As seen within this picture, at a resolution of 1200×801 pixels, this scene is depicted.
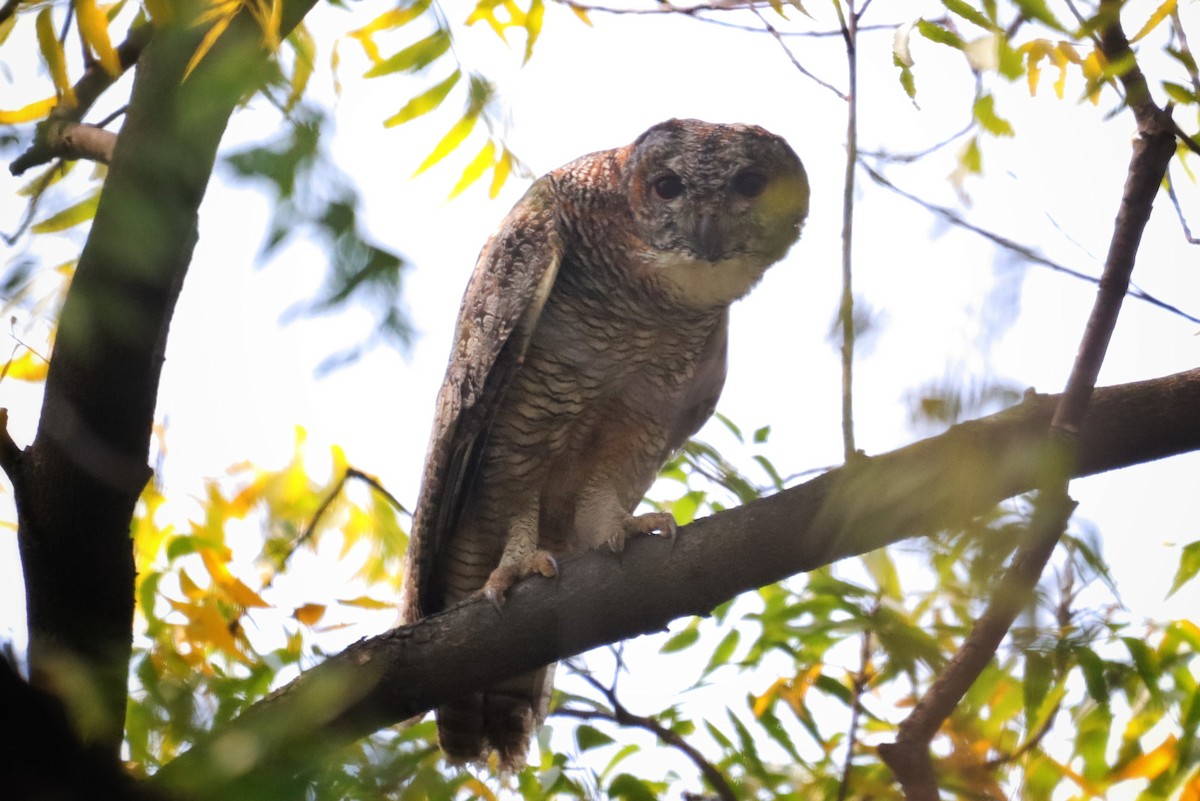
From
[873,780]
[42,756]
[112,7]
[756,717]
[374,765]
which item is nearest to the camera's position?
[42,756]

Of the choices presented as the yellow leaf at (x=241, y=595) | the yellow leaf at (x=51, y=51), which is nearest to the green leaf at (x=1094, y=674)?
the yellow leaf at (x=241, y=595)

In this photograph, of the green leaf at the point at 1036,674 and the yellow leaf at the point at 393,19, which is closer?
the green leaf at the point at 1036,674

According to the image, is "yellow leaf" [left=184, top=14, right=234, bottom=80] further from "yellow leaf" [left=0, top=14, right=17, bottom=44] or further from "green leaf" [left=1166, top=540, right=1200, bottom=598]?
"green leaf" [left=1166, top=540, right=1200, bottom=598]

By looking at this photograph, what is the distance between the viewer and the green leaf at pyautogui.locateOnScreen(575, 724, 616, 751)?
9.37ft

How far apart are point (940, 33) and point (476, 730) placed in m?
2.82

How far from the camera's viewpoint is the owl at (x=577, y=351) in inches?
141

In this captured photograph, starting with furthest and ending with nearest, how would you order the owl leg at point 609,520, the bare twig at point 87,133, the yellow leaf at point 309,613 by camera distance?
1. the owl leg at point 609,520
2. the yellow leaf at point 309,613
3. the bare twig at point 87,133

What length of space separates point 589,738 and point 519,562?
0.61m

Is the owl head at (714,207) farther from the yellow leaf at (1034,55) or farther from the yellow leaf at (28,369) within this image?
the yellow leaf at (28,369)

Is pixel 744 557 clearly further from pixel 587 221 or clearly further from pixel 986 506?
pixel 587 221

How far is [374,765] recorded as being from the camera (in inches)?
50.7

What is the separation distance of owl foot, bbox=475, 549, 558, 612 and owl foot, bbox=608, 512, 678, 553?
181 millimetres

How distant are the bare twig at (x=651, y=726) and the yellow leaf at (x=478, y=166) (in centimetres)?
135

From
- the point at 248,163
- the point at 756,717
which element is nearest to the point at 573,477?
the point at 756,717
